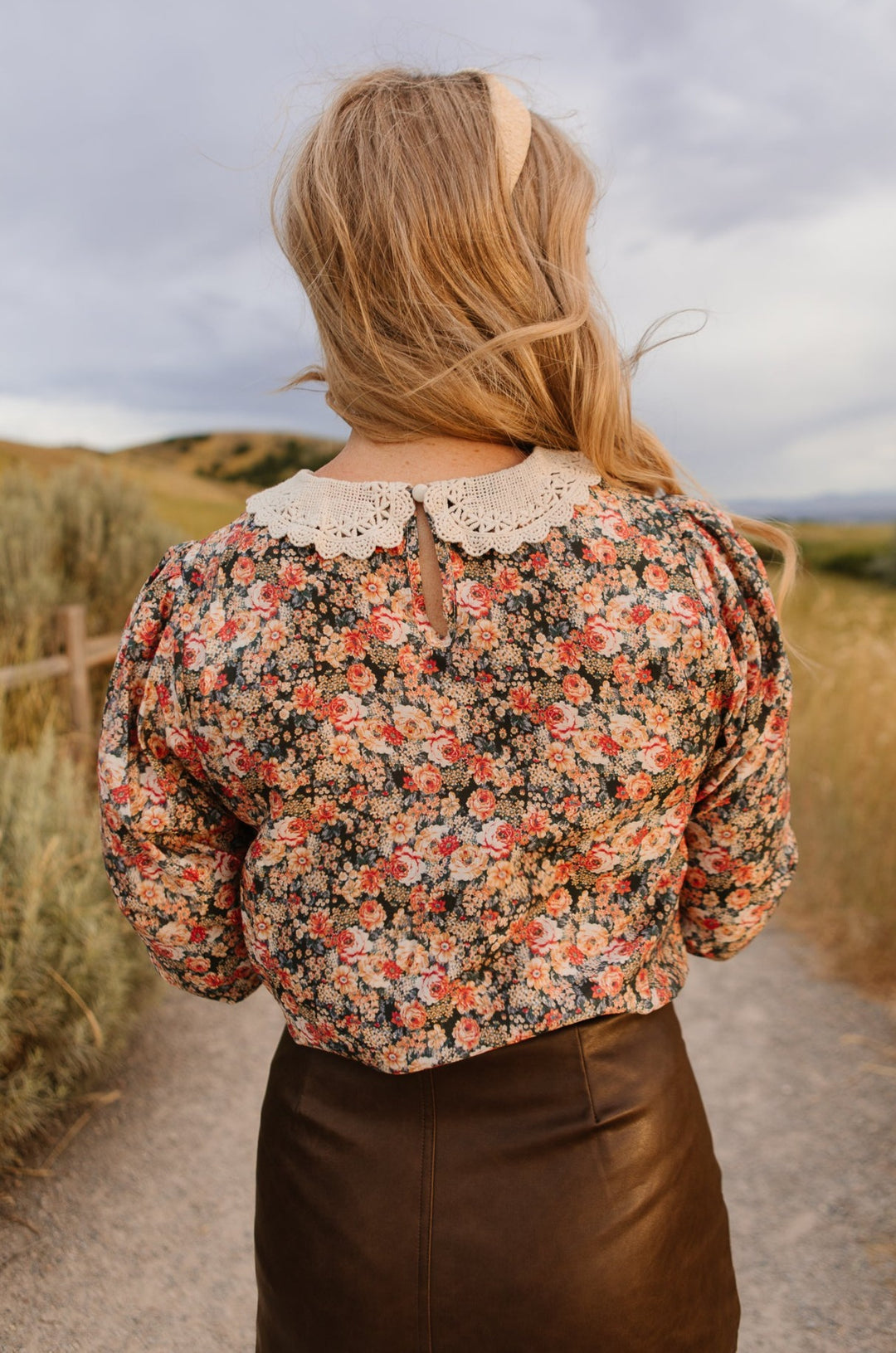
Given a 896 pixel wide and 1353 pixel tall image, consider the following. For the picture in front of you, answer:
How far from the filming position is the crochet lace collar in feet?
3.53

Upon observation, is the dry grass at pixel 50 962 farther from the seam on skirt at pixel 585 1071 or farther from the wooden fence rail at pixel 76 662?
the seam on skirt at pixel 585 1071

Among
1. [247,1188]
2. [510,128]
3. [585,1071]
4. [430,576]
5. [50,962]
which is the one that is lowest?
[247,1188]

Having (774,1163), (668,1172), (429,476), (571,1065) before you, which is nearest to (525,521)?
(429,476)

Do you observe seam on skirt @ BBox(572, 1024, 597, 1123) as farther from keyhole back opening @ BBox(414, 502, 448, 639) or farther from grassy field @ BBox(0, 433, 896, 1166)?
grassy field @ BBox(0, 433, 896, 1166)

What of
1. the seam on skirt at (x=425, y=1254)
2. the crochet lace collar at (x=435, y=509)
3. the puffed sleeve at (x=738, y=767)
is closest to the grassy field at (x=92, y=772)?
the puffed sleeve at (x=738, y=767)

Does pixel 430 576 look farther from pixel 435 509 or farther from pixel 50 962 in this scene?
pixel 50 962

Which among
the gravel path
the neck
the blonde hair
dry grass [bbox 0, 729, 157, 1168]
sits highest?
the blonde hair

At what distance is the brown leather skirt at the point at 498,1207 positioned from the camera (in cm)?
113

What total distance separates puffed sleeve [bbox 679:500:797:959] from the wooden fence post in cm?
389

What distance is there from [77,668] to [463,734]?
4114mm

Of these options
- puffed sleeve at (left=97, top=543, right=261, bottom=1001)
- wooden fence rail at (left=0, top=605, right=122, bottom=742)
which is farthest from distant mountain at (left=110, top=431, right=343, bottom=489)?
puffed sleeve at (left=97, top=543, right=261, bottom=1001)

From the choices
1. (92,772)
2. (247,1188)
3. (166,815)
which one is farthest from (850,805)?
(166,815)

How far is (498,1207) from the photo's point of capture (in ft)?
3.72

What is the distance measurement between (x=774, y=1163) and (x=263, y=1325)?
2020 mm
